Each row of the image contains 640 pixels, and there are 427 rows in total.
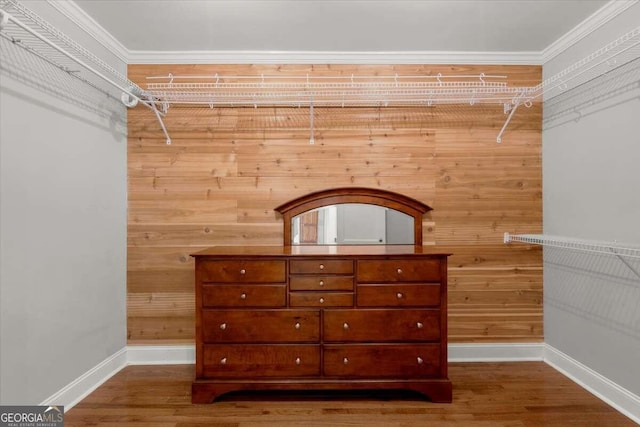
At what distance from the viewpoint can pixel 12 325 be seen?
1.85 metres

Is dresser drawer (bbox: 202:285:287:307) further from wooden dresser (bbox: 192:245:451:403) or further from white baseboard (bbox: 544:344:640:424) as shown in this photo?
white baseboard (bbox: 544:344:640:424)

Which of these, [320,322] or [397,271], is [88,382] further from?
[397,271]

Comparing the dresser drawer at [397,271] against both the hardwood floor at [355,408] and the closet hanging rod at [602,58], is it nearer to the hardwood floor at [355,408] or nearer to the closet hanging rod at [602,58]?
the hardwood floor at [355,408]

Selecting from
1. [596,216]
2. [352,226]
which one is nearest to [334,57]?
[352,226]

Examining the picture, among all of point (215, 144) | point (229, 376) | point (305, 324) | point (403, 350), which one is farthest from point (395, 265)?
point (215, 144)

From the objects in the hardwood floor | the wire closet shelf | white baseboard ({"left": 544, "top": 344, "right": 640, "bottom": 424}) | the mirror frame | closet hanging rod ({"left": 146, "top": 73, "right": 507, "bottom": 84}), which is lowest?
the hardwood floor

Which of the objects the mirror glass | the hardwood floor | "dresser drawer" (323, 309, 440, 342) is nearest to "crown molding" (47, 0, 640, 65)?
the mirror glass

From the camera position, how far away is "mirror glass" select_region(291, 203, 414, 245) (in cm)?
295

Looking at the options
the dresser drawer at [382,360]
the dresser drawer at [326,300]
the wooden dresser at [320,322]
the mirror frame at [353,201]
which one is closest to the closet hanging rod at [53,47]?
the mirror frame at [353,201]

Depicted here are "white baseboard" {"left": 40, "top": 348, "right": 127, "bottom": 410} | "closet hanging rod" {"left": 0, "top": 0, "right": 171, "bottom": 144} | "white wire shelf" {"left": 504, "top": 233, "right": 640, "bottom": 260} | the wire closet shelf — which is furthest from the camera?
the wire closet shelf

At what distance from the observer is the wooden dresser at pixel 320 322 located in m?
2.32

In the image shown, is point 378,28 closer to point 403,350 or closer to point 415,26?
point 415,26

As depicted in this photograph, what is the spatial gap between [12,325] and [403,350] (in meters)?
2.14

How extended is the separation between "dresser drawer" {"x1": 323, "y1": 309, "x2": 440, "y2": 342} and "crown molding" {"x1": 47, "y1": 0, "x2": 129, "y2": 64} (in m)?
2.44
